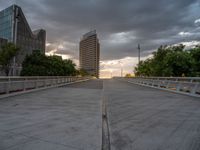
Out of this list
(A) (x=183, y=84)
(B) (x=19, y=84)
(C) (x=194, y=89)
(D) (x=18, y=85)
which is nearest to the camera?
(C) (x=194, y=89)

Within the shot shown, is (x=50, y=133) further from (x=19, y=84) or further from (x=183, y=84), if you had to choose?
(x=183, y=84)

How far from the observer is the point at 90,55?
467ft

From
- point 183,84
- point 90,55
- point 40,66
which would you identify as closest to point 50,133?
point 183,84

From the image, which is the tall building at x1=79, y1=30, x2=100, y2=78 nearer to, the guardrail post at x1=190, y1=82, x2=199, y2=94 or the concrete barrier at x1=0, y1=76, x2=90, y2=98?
the concrete barrier at x1=0, y1=76, x2=90, y2=98

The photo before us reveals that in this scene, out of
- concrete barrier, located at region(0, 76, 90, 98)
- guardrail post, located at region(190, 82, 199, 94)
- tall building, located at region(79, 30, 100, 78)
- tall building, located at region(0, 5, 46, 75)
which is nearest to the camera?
concrete barrier, located at region(0, 76, 90, 98)

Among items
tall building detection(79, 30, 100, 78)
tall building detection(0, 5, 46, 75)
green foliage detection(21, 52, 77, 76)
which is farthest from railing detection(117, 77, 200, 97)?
tall building detection(79, 30, 100, 78)

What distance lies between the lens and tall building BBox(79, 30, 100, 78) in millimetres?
140975

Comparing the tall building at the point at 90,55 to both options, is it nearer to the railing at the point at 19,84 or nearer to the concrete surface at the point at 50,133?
the railing at the point at 19,84

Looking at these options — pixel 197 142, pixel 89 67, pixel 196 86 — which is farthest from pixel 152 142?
pixel 89 67

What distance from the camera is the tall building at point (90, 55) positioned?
14098cm

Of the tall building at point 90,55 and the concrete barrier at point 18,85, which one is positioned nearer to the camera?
the concrete barrier at point 18,85

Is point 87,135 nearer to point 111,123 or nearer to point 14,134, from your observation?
point 111,123

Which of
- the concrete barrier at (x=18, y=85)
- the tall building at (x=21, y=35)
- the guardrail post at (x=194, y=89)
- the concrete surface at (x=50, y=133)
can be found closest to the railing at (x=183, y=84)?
the guardrail post at (x=194, y=89)

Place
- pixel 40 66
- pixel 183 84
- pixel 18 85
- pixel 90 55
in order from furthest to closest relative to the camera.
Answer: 1. pixel 90 55
2. pixel 40 66
3. pixel 183 84
4. pixel 18 85
